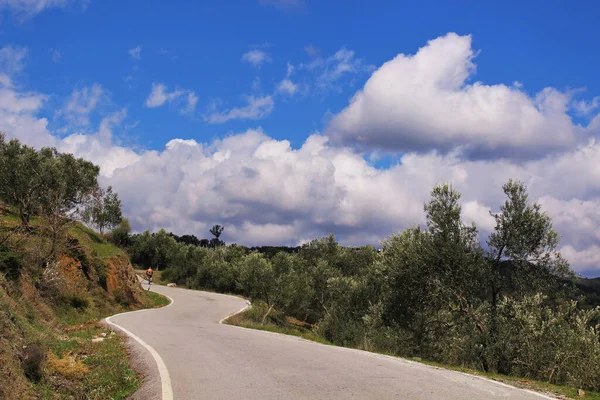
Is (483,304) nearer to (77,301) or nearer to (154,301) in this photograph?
(77,301)

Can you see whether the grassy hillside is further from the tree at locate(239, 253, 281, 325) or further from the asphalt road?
the tree at locate(239, 253, 281, 325)

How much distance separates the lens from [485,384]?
7.80 m

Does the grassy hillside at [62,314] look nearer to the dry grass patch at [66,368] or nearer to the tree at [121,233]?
the dry grass patch at [66,368]

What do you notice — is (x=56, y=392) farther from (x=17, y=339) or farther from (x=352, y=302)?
(x=352, y=302)

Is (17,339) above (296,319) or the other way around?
above

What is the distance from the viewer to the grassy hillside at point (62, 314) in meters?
8.37

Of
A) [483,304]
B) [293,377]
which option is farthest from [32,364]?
[483,304]

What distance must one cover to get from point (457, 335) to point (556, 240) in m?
5.27

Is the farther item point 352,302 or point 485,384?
point 352,302

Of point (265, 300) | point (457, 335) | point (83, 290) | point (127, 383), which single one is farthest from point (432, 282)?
point (265, 300)

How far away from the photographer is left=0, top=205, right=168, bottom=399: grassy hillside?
837 centimetres

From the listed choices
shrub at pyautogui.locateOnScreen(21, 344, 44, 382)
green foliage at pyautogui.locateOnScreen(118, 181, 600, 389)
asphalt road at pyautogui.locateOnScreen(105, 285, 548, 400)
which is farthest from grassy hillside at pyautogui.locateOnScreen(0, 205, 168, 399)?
green foliage at pyautogui.locateOnScreen(118, 181, 600, 389)

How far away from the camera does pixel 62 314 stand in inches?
886

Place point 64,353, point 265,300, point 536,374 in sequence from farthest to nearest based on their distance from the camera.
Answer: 1. point 265,300
2. point 536,374
3. point 64,353
